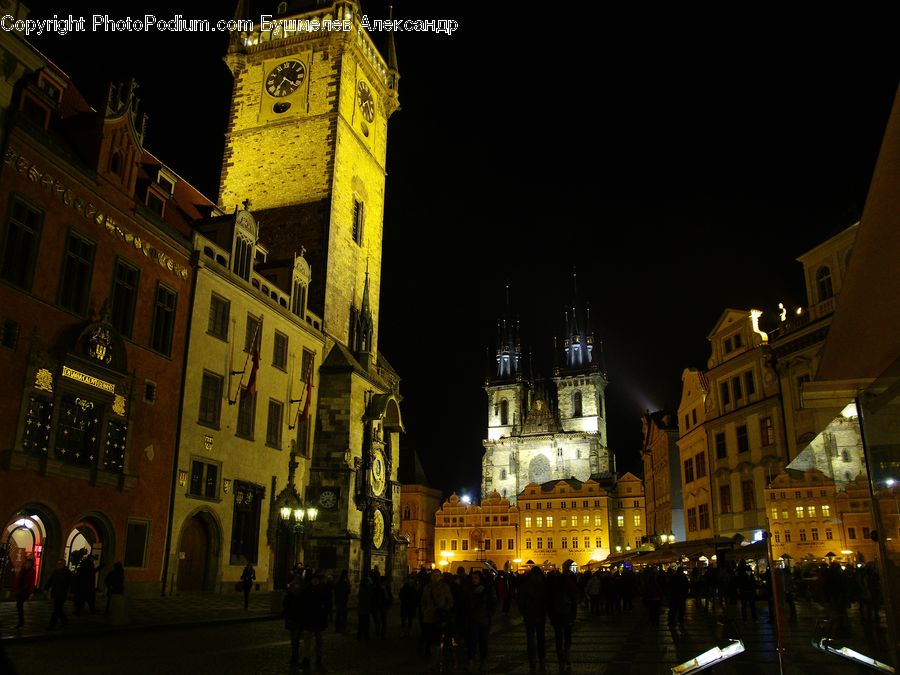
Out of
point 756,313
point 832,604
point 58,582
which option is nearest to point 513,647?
point 58,582

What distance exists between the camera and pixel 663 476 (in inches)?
2250

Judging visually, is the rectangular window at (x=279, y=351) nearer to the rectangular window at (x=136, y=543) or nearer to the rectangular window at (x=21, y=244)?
the rectangular window at (x=136, y=543)

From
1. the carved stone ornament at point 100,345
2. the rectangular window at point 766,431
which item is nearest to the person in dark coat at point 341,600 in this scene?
the carved stone ornament at point 100,345

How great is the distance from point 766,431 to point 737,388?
353 cm

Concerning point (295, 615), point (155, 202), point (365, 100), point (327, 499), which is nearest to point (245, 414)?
point (327, 499)

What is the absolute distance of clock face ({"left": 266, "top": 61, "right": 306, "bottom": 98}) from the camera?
37469 millimetres

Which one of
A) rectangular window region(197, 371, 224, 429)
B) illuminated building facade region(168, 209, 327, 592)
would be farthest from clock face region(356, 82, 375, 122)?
rectangular window region(197, 371, 224, 429)

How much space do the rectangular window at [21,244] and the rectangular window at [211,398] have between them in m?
7.32

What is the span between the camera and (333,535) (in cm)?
2912

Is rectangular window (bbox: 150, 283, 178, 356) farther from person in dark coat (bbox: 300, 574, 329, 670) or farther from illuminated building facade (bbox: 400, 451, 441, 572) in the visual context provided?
illuminated building facade (bbox: 400, 451, 441, 572)

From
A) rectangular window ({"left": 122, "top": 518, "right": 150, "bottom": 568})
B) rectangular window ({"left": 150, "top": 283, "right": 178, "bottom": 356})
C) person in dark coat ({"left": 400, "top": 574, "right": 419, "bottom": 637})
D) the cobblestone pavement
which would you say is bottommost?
the cobblestone pavement

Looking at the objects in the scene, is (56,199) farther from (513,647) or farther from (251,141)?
(251,141)

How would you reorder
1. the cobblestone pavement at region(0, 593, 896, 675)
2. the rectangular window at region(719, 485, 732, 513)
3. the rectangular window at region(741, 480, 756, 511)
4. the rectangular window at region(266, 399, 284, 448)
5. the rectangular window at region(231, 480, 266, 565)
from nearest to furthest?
the cobblestone pavement at region(0, 593, 896, 675) < the rectangular window at region(231, 480, 266, 565) < the rectangular window at region(266, 399, 284, 448) < the rectangular window at region(741, 480, 756, 511) < the rectangular window at region(719, 485, 732, 513)

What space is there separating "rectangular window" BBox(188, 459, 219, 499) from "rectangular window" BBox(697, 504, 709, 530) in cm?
2580
